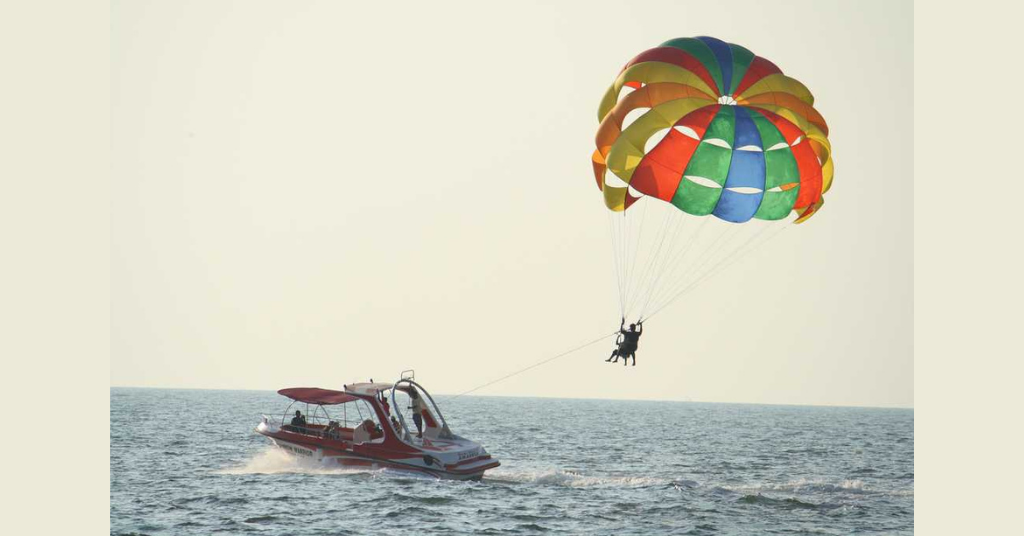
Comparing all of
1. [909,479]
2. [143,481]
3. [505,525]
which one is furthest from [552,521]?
[909,479]

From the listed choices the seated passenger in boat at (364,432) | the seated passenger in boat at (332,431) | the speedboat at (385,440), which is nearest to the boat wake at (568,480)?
the speedboat at (385,440)

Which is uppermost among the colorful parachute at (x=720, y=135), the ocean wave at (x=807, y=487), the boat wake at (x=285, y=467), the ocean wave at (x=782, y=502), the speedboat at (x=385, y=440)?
the colorful parachute at (x=720, y=135)

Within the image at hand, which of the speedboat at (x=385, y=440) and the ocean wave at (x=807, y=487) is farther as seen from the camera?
the ocean wave at (x=807, y=487)

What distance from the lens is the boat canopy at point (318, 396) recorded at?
3095cm

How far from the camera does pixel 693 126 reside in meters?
26.6

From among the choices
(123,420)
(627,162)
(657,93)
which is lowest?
(123,420)

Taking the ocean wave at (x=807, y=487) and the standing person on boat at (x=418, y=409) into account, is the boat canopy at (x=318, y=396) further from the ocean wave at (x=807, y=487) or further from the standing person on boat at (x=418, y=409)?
the ocean wave at (x=807, y=487)

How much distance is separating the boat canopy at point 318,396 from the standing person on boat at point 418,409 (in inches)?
72.6

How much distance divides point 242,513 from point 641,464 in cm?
1997

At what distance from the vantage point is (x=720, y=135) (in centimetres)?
2652

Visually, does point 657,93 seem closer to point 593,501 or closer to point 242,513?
point 593,501

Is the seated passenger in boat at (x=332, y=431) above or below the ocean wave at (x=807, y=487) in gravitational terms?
above

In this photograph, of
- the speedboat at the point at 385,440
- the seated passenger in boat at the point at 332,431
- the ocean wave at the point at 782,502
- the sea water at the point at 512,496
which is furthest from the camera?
the seated passenger in boat at the point at 332,431

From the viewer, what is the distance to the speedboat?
1174 inches
